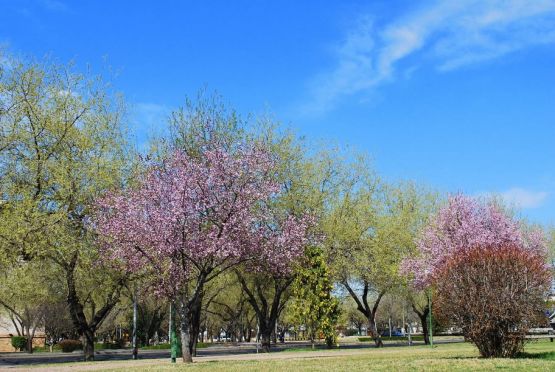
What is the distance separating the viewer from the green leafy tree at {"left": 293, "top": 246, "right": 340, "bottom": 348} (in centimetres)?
3900

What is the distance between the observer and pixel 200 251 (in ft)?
93.4

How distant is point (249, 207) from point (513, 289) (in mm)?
13205

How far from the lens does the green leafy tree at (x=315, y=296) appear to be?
3900 cm

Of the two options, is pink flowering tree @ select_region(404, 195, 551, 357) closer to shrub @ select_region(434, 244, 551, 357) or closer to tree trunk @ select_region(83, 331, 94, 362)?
shrub @ select_region(434, 244, 551, 357)

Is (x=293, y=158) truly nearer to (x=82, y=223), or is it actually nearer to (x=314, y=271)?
(x=314, y=271)

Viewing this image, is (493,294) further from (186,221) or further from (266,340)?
(266,340)

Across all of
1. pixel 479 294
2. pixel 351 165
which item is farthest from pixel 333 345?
pixel 479 294

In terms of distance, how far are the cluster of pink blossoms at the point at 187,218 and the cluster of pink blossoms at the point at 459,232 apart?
12383mm

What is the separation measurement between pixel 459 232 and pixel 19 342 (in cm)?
5628

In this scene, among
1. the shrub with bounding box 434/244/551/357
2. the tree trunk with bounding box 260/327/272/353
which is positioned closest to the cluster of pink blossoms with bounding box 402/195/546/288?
the tree trunk with bounding box 260/327/272/353

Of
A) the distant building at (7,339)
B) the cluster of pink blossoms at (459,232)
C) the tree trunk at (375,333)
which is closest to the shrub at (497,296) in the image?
the cluster of pink blossoms at (459,232)

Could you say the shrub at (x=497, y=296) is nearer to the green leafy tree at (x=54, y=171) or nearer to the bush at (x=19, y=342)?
the green leafy tree at (x=54, y=171)

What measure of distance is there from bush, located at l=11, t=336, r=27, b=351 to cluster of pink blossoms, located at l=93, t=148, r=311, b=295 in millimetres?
48624

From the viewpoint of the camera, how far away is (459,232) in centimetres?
3691
